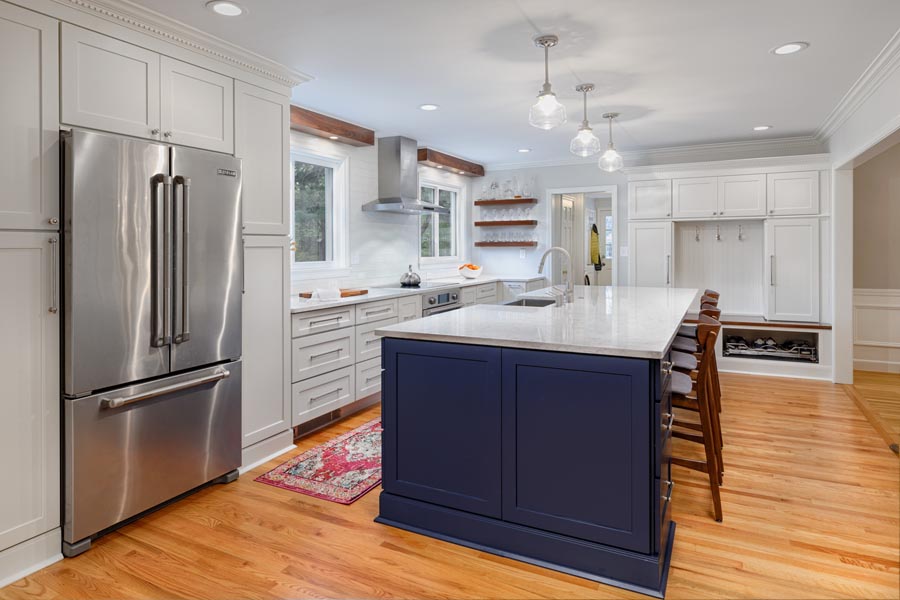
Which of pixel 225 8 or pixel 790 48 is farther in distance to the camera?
pixel 790 48

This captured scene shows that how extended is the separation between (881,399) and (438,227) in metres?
4.57

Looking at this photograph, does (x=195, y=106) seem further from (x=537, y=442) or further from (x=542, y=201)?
(x=542, y=201)

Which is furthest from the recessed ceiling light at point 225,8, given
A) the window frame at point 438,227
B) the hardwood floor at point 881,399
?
the hardwood floor at point 881,399

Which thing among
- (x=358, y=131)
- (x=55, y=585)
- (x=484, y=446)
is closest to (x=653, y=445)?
(x=484, y=446)

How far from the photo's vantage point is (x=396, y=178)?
5.20m

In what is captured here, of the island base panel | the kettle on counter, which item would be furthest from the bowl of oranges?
the island base panel

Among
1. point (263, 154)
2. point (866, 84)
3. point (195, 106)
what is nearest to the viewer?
point (195, 106)

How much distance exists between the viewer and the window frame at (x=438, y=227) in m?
6.29

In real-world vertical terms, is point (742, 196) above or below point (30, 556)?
above

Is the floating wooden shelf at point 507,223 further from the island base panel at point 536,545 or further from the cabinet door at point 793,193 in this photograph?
the island base panel at point 536,545

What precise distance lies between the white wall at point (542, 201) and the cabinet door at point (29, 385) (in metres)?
5.34

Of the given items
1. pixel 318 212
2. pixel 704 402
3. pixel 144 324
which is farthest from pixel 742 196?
pixel 144 324

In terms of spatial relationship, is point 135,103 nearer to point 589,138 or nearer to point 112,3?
point 112,3

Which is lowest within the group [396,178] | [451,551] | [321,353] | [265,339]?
[451,551]
